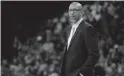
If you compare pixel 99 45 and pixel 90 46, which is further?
pixel 99 45

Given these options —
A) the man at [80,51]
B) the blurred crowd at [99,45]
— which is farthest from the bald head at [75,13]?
the blurred crowd at [99,45]

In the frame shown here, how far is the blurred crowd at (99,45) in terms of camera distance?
21.4 feet

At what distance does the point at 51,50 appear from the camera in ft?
22.0

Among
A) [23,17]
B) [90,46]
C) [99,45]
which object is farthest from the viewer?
[23,17]

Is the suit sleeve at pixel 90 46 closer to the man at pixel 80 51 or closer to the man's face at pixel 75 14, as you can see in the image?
the man at pixel 80 51

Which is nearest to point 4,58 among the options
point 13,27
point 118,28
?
point 13,27

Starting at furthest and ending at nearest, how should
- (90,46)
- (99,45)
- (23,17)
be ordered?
(23,17) < (99,45) < (90,46)

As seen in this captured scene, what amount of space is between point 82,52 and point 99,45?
2.62 m

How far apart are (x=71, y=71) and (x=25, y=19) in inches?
125

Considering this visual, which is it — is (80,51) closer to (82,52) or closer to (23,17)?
(82,52)

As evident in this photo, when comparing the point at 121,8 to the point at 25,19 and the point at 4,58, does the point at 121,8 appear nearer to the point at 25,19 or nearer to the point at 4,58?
the point at 25,19

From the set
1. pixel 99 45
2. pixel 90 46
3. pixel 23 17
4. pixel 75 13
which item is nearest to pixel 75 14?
pixel 75 13

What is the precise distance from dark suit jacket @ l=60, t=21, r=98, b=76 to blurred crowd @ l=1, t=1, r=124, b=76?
232 cm

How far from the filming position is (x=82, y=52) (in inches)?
155
